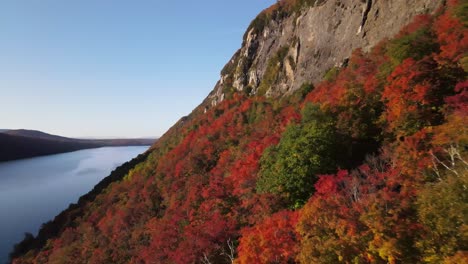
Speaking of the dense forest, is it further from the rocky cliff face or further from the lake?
the lake

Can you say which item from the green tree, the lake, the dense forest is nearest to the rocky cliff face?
the dense forest

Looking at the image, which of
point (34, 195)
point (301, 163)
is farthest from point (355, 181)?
point (34, 195)

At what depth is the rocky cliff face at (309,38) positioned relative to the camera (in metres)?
41.8

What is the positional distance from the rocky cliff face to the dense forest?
3294mm

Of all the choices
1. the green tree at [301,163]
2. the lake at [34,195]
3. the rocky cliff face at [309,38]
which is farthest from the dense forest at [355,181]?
the lake at [34,195]

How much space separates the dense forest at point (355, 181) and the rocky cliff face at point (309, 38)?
10.8 ft

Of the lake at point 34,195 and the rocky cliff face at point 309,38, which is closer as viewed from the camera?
the rocky cliff face at point 309,38

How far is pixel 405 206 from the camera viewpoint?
17.2 metres

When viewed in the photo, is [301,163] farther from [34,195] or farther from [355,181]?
[34,195]

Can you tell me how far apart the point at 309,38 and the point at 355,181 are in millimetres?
39809

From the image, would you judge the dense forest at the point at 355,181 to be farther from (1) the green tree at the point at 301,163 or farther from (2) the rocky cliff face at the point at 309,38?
(2) the rocky cliff face at the point at 309,38

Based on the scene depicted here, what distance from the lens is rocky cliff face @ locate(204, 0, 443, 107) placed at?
41.8 m

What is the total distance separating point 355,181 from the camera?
73.3ft

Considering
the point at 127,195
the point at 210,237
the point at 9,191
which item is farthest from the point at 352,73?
the point at 9,191
